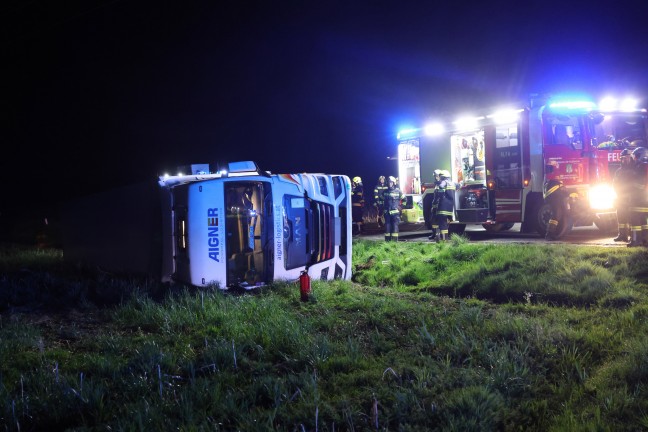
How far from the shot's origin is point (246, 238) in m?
8.44

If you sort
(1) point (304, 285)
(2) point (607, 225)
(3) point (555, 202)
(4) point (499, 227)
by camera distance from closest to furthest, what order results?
1. (1) point (304, 285)
2. (3) point (555, 202)
3. (2) point (607, 225)
4. (4) point (499, 227)

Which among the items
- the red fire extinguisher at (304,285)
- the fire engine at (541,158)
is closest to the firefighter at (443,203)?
the fire engine at (541,158)

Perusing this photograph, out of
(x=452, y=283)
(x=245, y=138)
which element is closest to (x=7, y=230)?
(x=452, y=283)

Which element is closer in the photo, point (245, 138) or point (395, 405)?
point (395, 405)

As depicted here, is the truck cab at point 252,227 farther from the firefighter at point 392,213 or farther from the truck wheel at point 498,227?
the truck wheel at point 498,227

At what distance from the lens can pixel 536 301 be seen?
7.69 meters

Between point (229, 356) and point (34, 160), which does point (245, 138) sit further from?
point (229, 356)

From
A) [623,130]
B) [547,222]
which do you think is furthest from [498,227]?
[623,130]

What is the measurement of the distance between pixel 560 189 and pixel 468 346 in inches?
330

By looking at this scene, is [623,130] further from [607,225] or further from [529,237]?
[529,237]

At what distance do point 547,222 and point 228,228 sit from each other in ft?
25.0

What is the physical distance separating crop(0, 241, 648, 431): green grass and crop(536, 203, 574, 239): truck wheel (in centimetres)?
377

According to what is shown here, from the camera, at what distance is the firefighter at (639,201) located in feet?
33.9

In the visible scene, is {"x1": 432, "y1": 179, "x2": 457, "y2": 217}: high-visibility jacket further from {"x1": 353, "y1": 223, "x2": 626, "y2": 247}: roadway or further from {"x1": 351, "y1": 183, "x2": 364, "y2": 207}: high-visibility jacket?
{"x1": 351, "y1": 183, "x2": 364, "y2": 207}: high-visibility jacket
